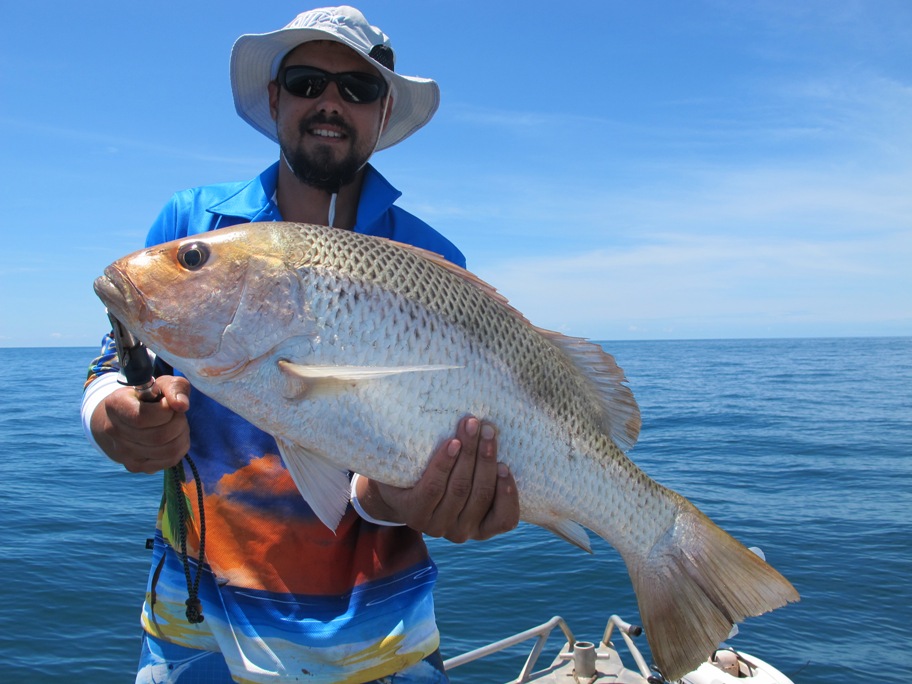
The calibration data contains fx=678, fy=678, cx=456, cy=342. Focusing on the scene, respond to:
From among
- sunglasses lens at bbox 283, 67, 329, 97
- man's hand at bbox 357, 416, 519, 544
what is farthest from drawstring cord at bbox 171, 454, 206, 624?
sunglasses lens at bbox 283, 67, 329, 97

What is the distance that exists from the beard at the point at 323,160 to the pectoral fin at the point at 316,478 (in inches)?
52.4

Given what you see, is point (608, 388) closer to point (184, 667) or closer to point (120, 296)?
point (120, 296)

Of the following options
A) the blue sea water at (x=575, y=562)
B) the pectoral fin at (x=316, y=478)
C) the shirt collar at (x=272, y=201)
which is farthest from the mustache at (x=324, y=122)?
the blue sea water at (x=575, y=562)

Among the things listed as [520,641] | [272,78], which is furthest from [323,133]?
[520,641]

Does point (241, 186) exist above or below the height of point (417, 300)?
above

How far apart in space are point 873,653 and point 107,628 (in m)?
10.6

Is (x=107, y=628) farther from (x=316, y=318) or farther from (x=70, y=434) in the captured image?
(x=70, y=434)

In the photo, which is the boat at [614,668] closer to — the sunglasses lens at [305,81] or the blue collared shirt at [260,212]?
the blue collared shirt at [260,212]

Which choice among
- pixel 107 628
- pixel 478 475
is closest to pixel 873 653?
pixel 478 475

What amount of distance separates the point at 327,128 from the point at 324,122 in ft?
0.09

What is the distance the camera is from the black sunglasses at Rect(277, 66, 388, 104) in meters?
3.06

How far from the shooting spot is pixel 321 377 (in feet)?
7.24

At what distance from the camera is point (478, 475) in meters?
2.45

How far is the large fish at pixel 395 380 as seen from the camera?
2244mm
